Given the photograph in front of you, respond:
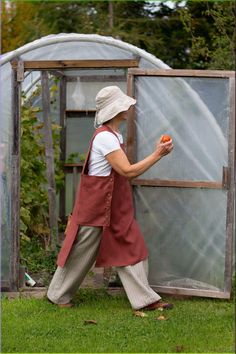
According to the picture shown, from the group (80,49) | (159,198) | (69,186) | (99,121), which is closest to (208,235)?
(159,198)

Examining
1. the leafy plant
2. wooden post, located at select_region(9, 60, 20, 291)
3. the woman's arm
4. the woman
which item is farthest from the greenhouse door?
the leafy plant

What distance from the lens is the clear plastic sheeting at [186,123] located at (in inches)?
233

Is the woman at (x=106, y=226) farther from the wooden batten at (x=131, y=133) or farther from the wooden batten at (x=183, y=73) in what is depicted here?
the wooden batten at (x=183, y=73)

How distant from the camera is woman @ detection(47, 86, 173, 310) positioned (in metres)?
5.65

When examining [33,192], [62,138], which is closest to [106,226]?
[33,192]

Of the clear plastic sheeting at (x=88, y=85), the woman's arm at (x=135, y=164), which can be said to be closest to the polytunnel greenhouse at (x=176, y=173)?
the woman's arm at (x=135, y=164)

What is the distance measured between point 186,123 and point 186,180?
0.42 meters

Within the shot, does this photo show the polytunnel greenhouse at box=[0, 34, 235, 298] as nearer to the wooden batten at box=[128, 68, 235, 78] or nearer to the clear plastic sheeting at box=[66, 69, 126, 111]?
the wooden batten at box=[128, 68, 235, 78]

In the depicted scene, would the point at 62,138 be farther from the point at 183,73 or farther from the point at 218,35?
the point at 183,73

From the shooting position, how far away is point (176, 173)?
605 cm

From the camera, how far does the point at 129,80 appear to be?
6.07m

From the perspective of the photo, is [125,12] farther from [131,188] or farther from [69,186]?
[131,188]

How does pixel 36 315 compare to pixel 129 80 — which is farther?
pixel 129 80

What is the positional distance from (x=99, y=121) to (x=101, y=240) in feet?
2.76
